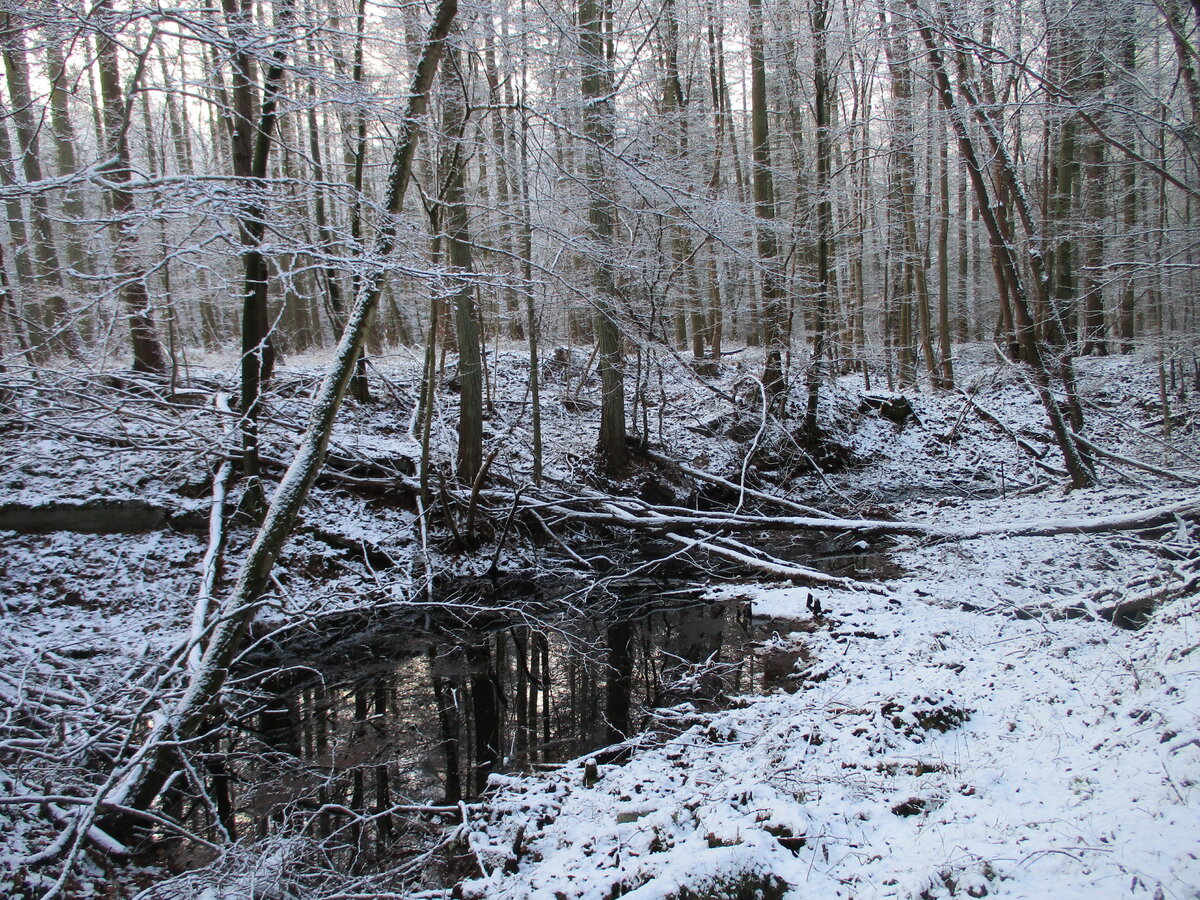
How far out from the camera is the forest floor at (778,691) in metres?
3.07

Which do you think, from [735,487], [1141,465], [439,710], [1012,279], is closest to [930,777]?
[439,710]

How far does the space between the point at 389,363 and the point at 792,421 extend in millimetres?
10337

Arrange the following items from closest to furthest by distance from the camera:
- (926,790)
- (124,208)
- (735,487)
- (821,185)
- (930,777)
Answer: (926,790), (930,777), (124,208), (735,487), (821,185)

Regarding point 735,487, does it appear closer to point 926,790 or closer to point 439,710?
point 439,710

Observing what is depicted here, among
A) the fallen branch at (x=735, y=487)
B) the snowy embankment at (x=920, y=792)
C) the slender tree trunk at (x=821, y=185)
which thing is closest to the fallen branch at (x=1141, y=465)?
the fallen branch at (x=735, y=487)

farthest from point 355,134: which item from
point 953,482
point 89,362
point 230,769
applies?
point 953,482

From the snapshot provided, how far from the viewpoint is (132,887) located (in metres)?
3.68

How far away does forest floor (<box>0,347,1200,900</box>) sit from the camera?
10.1ft

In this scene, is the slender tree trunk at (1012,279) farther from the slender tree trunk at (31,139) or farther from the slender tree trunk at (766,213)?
the slender tree trunk at (31,139)

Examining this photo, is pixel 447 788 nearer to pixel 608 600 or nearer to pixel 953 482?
pixel 608 600

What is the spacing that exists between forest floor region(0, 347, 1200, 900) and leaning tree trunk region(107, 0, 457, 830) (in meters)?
0.26

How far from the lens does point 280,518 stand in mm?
4316

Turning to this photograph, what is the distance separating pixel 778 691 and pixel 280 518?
14.2 feet

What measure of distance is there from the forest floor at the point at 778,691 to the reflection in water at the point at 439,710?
0.54 meters
